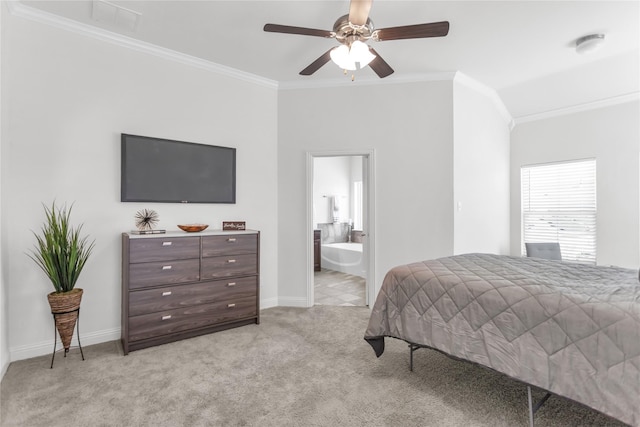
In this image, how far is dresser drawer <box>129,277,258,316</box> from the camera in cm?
271

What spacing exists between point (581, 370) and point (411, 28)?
2.17 m

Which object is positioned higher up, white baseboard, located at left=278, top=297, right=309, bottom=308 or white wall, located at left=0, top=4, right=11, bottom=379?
white wall, located at left=0, top=4, right=11, bottom=379

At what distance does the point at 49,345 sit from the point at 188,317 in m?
1.11

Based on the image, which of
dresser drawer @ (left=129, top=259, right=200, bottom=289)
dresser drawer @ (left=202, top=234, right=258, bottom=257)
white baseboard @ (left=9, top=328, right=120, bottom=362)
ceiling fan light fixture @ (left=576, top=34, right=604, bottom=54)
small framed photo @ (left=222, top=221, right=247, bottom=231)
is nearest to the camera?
white baseboard @ (left=9, top=328, right=120, bottom=362)

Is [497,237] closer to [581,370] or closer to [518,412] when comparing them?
[518,412]

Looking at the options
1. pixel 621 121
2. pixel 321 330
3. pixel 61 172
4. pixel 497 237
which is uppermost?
pixel 621 121

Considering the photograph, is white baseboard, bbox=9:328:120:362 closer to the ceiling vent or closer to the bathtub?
the ceiling vent

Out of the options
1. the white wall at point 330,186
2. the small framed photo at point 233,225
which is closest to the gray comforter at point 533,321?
the small framed photo at point 233,225

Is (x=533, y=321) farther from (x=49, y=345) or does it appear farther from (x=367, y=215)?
(x=49, y=345)

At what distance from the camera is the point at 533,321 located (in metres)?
1.59

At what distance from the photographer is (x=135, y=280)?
268 cm

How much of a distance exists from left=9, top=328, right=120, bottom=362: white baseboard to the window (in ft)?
17.6

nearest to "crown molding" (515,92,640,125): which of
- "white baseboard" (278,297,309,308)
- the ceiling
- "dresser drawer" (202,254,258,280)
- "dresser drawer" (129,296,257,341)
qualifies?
the ceiling

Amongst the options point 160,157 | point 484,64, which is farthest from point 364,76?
point 160,157
